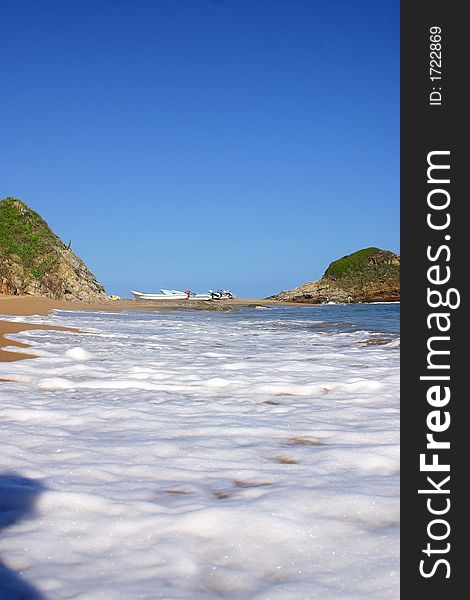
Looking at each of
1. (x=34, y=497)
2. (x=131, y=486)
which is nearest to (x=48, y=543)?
(x=34, y=497)

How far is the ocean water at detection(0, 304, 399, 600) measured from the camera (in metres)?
1.60

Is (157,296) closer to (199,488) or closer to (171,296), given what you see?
(171,296)

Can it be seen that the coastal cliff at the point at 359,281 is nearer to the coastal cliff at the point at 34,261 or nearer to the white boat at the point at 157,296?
the white boat at the point at 157,296

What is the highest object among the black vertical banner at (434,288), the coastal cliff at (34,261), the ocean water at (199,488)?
the coastal cliff at (34,261)

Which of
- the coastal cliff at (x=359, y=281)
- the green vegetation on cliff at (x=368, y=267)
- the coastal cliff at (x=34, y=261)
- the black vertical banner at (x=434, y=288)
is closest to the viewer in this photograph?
the black vertical banner at (x=434, y=288)

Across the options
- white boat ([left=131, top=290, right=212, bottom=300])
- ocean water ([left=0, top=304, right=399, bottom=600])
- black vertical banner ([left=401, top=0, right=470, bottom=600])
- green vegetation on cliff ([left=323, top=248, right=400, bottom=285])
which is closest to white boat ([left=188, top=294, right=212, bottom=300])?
white boat ([left=131, top=290, right=212, bottom=300])

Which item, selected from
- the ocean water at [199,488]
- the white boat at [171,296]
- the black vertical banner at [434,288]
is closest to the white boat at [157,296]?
the white boat at [171,296]

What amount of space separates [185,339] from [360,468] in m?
6.95

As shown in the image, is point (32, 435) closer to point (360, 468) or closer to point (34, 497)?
point (34, 497)

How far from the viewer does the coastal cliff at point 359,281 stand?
57188 millimetres

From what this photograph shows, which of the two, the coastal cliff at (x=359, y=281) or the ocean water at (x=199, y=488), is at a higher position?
the coastal cliff at (x=359, y=281)

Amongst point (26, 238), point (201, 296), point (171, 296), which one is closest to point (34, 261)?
point (26, 238)

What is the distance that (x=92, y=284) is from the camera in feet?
99.8

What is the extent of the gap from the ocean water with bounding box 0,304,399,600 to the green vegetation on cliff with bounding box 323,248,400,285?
55887 millimetres
